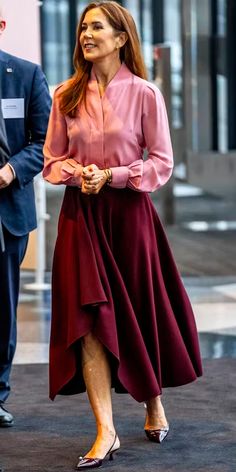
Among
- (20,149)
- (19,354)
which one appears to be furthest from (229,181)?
(20,149)

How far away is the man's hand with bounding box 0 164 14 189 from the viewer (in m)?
4.96

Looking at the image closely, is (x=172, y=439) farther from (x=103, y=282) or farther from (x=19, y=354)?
(x=19, y=354)

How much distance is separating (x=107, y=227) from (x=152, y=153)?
0.30 m

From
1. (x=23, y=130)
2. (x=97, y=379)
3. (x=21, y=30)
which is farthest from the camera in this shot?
(x=21, y=30)

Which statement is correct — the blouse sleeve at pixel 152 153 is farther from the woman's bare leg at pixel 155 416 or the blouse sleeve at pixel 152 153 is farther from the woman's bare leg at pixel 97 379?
the woman's bare leg at pixel 155 416

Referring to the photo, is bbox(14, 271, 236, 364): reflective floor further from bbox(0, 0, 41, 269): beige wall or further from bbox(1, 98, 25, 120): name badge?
bbox(1, 98, 25, 120): name badge

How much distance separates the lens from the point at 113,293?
15.4 ft

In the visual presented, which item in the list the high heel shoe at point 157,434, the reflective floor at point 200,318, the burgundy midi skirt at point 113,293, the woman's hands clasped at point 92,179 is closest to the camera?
the woman's hands clasped at point 92,179

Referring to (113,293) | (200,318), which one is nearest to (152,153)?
(113,293)

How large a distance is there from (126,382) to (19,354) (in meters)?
2.13

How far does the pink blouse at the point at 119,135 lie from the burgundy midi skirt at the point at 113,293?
0.33 ft

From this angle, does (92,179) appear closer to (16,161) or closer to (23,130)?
(16,161)

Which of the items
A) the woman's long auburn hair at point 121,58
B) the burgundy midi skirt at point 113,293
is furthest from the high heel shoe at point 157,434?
the woman's long auburn hair at point 121,58

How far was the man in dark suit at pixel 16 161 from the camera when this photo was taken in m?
5.08
